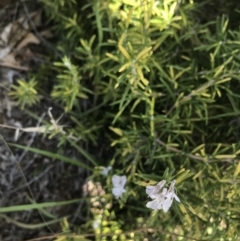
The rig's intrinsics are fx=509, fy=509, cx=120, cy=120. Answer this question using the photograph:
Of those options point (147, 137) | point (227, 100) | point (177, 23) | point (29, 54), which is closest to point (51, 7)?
point (29, 54)

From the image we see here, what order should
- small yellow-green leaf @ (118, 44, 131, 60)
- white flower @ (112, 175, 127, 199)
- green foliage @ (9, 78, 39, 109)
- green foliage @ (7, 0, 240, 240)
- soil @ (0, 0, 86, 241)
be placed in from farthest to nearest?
soil @ (0, 0, 86, 241) → green foliage @ (9, 78, 39, 109) → white flower @ (112, 175, 127, 199) → green foliage @ (7, 0, 240, 240) → small yellow-green leaf @ (118, 44, 131, 60)

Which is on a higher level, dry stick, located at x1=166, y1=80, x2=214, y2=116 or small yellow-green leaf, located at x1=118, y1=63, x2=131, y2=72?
small yellow-green leaf, located at x1=118, y1=63, x2=131, y2=72

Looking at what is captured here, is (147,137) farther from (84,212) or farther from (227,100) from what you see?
(84,212)

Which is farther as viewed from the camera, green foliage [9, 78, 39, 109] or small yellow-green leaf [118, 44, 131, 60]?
green foliage [9, 78, 39, 109]

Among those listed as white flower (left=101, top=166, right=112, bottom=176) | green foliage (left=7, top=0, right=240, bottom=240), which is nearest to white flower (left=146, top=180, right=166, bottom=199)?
green foliage (left=7, top=0, right=240, bottom=240)

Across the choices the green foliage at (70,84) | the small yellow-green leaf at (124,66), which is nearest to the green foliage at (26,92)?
the green foliage at (70,84)

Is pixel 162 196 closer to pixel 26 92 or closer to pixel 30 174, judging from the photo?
pixel 26 92

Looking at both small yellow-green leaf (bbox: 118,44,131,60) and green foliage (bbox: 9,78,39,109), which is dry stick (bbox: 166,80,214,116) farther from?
green foliage (bbox: 9,78,39,109)

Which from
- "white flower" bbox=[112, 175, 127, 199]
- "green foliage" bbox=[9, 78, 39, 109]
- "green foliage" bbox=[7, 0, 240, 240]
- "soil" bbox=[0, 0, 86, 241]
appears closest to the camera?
"green foliage" bbox=[7, 0, 240, 240]
